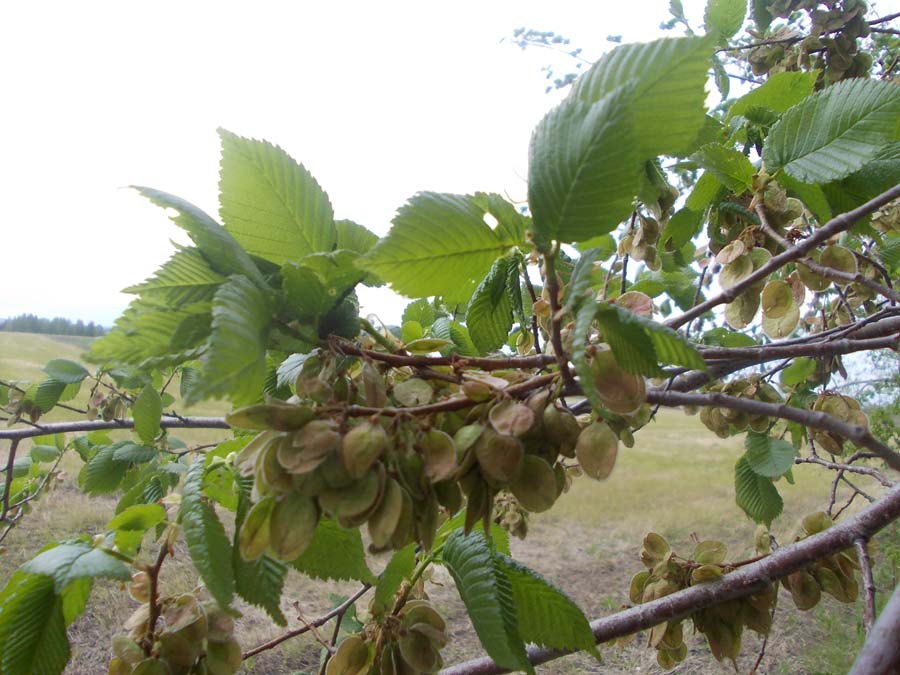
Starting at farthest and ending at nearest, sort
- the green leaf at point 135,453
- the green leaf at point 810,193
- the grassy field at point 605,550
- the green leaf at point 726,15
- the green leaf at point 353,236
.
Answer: the grassy field at point 605,550 → the green leaf at point 135,453 → the green leaf at point 726,15 → the green leaf at point 810,193 → the green leaf at point 353,236

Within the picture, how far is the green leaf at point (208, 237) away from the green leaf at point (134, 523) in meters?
0.36

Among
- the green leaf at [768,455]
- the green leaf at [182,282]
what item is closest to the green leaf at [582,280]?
the green leaf at [182,282]

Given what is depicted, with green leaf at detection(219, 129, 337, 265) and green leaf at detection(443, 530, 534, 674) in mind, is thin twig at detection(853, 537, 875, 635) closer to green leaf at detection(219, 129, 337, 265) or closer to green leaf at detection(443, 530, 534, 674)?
green leaf at detection(443, 530, 534, 674)

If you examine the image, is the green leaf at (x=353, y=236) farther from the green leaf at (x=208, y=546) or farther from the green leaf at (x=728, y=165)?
the green leaf at (x=728, y=165)

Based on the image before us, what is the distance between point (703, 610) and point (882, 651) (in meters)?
0.45

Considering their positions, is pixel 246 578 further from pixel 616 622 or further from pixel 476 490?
pixel 616 622

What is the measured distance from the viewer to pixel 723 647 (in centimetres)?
92

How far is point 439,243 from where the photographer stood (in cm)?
55

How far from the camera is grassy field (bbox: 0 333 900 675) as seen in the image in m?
3.41

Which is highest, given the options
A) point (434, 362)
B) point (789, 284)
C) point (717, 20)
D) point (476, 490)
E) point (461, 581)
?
point (717, 20)

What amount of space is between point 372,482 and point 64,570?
0.35 meters

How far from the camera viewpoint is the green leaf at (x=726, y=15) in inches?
44.0

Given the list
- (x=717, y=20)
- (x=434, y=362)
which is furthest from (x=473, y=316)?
(x=717, y=20)

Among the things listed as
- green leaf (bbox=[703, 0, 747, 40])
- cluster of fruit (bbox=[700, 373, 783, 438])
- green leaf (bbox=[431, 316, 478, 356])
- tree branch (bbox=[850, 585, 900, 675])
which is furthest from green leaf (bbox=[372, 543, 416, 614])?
green leaf (bbox=[703, 0, 747, 40])
